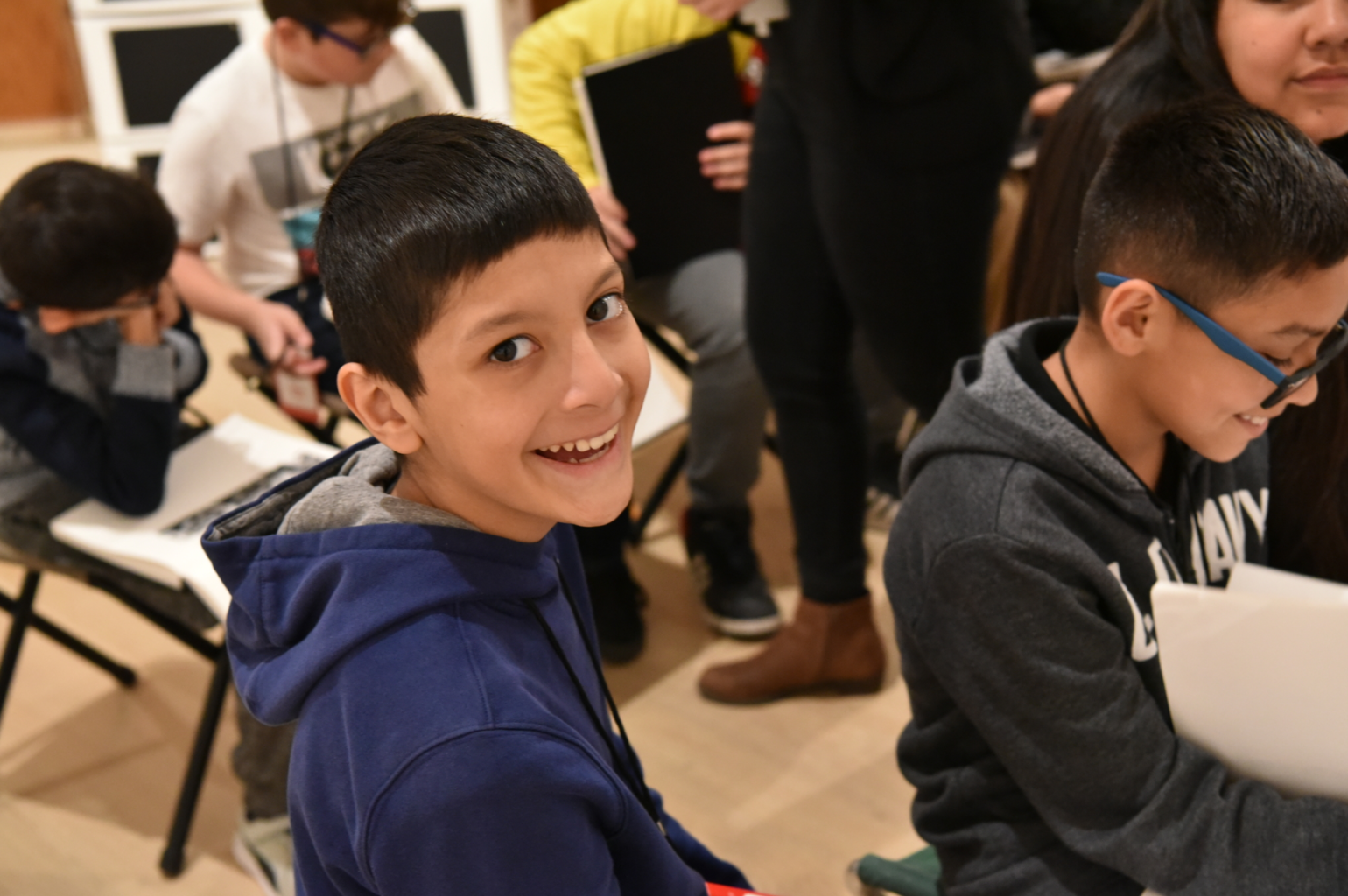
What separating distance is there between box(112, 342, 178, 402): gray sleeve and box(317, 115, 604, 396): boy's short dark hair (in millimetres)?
1089

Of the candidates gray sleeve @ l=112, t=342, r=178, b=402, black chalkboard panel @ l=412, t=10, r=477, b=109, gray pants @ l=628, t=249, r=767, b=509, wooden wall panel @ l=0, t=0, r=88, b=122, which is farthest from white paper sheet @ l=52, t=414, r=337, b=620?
wooden wall panel @ l=0, t=0, r=88, b=122

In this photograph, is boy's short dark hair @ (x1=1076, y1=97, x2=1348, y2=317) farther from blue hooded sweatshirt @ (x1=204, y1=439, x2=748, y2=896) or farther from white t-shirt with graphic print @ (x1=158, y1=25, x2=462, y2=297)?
white t-shirt with graphic print @ (x1=158, y1=25, x2=462, y2=297)

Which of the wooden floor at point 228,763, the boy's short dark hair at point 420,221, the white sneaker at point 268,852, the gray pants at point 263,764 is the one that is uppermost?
the boy's short dark hair at point 420,221

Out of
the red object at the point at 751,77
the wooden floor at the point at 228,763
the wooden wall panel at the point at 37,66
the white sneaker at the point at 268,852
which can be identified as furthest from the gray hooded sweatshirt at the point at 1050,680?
the wooden wall panel at the point at 37,66

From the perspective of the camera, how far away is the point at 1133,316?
111 centimetres

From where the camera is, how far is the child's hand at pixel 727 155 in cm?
237

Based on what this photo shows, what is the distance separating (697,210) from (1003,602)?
1.50 metres

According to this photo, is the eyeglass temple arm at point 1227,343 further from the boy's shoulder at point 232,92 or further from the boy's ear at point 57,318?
the boy's shoulder at point 232,92

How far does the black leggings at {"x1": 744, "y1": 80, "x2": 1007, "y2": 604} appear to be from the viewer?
1675mm

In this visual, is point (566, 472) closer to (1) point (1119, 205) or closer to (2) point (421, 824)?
(2) point (421, 824)

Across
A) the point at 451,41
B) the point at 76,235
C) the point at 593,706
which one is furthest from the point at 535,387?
the point at 451,41

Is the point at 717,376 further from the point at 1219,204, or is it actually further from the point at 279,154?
the point at 1219,204

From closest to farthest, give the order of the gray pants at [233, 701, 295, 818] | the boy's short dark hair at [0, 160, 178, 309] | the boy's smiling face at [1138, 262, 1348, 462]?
the boy's smiling face at [1138, 262, 1348, 462]
the boy's short dark hair at [0, 160, 178, 309]
the gray pants at [233, 701, 295, 818]

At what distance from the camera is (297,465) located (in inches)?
75.1
